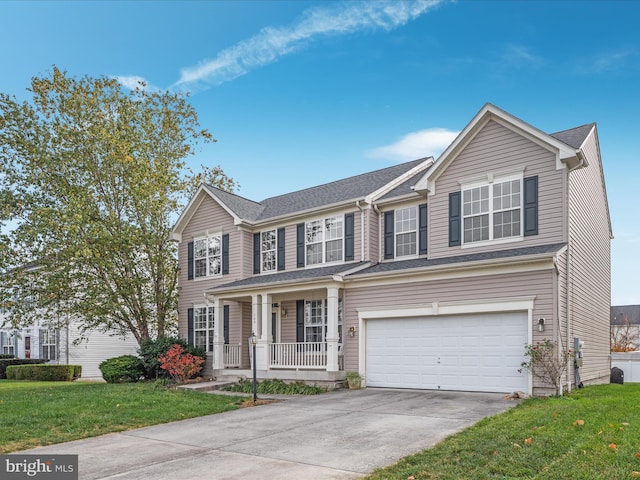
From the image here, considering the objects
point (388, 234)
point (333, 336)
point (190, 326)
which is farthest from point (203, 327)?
point (388, 234)

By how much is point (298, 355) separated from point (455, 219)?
650 centimetres

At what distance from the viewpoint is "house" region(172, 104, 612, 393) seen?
13609 mm

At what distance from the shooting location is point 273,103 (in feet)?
68.4

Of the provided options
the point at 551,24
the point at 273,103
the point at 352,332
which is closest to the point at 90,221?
the point at 273,103

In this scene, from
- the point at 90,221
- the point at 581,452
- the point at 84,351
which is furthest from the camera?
the point at 84,351

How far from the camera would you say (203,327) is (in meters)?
21.5

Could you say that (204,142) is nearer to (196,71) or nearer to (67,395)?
(196,71)

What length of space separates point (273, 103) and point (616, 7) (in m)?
11.7

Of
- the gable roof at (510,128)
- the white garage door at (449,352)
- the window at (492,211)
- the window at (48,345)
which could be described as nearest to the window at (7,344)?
the window at (48,345)

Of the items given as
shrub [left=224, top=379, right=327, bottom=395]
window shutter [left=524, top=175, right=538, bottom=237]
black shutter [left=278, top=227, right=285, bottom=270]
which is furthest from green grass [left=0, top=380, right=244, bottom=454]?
window shutter [left=524, top=175, right=538, bottom=237]

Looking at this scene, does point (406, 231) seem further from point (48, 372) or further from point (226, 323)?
point (48, 372)

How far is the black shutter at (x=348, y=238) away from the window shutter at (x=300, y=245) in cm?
194

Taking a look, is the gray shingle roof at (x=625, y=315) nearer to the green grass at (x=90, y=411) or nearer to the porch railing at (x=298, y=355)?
the porch railing at (x=298, y=355)

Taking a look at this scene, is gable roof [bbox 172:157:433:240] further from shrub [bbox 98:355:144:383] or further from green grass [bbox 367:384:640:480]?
green grass [bbox 367:384:640:480]
